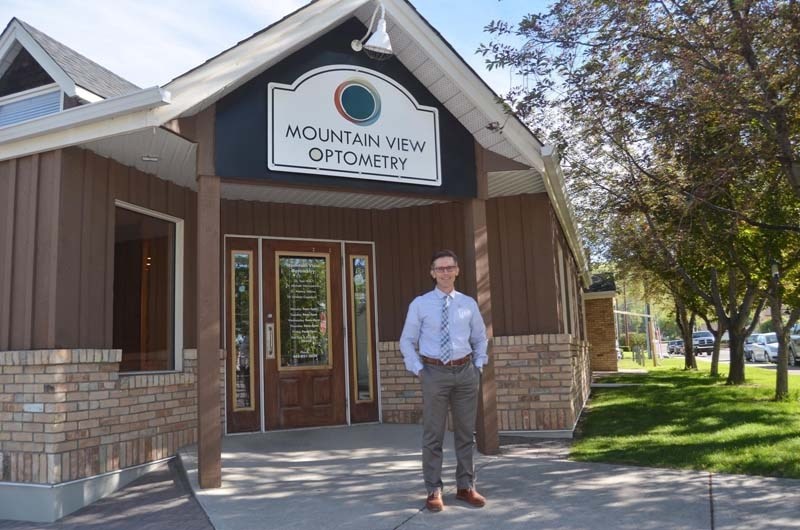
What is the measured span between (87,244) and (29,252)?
1.48ft

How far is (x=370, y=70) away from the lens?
6352mm

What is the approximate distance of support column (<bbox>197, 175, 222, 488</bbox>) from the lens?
5.23m

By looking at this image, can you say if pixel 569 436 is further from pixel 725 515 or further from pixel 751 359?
pixel 751 359

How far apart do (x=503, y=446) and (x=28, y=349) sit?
455cm

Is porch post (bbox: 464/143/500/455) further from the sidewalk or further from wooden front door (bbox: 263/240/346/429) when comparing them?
the sidewalk

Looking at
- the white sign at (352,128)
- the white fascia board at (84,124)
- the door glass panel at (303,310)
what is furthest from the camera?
the door glass panel at (303,310)

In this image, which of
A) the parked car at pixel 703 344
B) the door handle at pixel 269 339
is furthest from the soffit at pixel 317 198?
the parked car at pixel 703 344

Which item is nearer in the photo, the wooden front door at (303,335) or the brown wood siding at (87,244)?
the brown wood siding at (87,244)

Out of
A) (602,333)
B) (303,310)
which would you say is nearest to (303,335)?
(303,310)

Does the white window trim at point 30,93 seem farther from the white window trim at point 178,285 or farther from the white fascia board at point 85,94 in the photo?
the white window trim at point 178,285

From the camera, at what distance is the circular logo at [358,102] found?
6094mm

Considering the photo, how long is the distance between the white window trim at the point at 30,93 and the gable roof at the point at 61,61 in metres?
0.21

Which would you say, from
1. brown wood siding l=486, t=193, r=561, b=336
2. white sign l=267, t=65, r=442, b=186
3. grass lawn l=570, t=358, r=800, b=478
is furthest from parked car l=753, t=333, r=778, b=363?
white sign l=267, t=65, r=442, b=186

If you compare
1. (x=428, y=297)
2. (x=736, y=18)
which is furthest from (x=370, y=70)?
(x=736, y=18)
